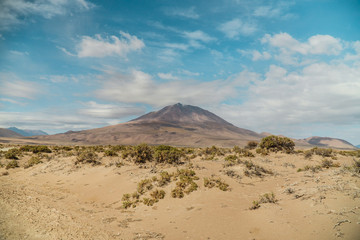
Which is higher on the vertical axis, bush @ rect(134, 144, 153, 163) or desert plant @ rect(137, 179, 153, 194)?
bush @ rect(134, 144, 153, 163)

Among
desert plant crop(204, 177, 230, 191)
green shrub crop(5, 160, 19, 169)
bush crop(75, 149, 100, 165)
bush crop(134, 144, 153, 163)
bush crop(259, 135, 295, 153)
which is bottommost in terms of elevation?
green shrub crop(5, 160, 19, 169)

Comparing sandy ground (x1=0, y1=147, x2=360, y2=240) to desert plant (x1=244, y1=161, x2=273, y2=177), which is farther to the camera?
desert plant (x1=244, y1=161, x2=273, y2=177)

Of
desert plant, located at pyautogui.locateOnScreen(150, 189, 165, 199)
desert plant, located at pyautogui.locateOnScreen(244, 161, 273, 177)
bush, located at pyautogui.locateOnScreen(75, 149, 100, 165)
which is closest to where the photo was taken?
desert plant, located at pyautogui.locateOnScreen(150, 189, 165, 199)

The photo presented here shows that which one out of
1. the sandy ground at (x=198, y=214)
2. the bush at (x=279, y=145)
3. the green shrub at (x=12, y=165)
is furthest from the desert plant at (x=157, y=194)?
the bush at (x=279, y=145)

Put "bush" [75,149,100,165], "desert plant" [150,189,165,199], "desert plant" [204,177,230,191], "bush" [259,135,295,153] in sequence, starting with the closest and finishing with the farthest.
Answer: "desert plant" [150,189,165,199] → "desert plant" [204,177,230,191] → "bush" [75,149,100,165] → "bush" [259,135,295,153]

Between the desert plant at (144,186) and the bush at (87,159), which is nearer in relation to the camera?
the desert plant at (144,186)

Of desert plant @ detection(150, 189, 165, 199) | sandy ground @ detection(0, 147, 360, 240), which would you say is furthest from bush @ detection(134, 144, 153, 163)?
desert plant @ detection(150, 189, 165, 199)

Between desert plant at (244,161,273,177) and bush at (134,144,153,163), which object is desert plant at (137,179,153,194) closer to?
bush at (134,144,153,163)

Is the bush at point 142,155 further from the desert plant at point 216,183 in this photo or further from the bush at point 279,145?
the bush at point 279,145

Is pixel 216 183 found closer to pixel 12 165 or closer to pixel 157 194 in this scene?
pixel 157 194

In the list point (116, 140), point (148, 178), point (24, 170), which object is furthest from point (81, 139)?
point (148, 178)

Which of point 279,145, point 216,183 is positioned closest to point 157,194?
point 216,183

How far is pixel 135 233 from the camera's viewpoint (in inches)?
331

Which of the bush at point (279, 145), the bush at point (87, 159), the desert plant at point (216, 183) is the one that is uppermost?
the bush at point (279, 145)
